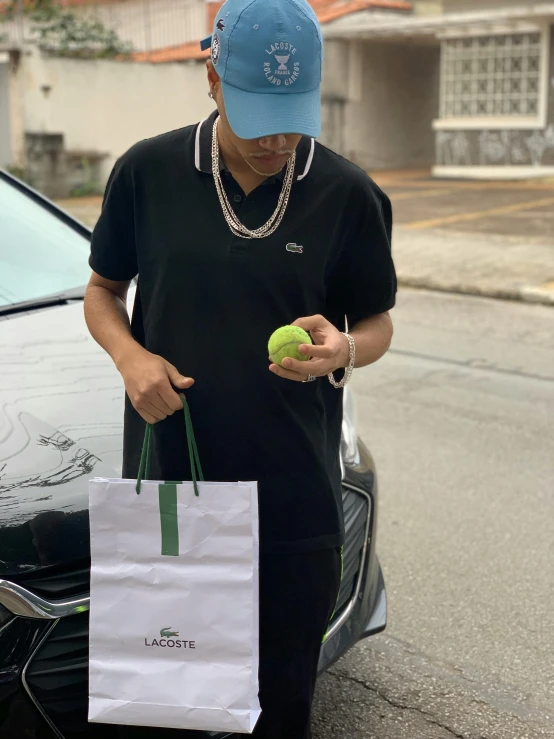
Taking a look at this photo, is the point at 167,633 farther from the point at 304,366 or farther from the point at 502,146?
the point at 502,146

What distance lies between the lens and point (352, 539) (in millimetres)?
2482

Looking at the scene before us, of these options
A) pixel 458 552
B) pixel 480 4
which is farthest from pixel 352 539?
pixel 480 4

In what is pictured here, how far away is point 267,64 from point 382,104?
2119cm

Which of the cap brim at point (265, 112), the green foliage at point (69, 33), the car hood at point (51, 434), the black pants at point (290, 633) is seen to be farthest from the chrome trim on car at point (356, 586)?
the green foliage at point (69, 33)

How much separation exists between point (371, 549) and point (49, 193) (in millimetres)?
15344

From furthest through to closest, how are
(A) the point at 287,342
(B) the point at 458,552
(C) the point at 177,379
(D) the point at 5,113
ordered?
1. (D) the point at 5,113
2. (B) the point at 458,552
3. (C) the point at 177,379
4. (A) the point at 287,342

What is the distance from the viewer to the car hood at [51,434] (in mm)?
2006

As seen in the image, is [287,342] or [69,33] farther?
[69,33]

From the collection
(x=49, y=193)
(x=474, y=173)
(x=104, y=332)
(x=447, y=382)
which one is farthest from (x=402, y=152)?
(x=104, y=332)

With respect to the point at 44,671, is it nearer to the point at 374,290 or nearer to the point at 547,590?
the point at 374,290

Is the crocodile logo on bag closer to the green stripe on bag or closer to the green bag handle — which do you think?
the green stripe on bag

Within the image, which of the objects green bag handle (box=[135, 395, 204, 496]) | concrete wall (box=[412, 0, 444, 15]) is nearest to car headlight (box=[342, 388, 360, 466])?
green bag handle (box=[135, 395, 204, 496])

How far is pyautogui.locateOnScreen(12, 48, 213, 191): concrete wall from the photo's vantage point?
16.6 metres

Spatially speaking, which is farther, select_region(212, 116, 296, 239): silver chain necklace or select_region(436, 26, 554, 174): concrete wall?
select_region(436, 26, 554, 174): concrete wall
